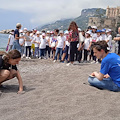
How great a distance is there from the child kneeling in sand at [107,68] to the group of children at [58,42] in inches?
194

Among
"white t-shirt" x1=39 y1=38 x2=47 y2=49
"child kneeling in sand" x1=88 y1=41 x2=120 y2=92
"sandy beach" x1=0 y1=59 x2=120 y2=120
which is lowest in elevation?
"sandy beach" x1=0 y1=59 x2=120 y2=120

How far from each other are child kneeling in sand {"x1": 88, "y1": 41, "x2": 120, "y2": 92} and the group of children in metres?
4.94

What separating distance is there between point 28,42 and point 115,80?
288 inches

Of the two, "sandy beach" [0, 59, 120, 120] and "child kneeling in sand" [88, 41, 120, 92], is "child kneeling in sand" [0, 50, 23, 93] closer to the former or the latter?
"sandy beach" [0, 59, 120, 120]

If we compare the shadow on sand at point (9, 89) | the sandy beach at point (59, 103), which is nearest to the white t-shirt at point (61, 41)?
the sandy beach at point (59, 103)

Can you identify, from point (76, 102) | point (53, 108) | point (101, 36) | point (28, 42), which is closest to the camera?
point (53, 108)

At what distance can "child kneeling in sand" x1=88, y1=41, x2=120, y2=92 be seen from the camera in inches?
155

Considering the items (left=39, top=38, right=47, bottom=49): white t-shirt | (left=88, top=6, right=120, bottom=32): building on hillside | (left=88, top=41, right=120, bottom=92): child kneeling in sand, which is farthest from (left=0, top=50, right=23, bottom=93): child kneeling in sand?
(left=88, top=6, right=120, bottom=32): building on hillside

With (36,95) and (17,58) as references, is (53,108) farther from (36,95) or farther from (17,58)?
(17,58)

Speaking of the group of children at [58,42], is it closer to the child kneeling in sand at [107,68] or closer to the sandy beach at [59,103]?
the sandy beach at [59,103]

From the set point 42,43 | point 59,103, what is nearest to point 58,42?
point 42,43

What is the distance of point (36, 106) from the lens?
11.3ft

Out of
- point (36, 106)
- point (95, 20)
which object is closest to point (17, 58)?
point (36, 106)

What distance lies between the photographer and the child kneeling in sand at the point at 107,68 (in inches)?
155
